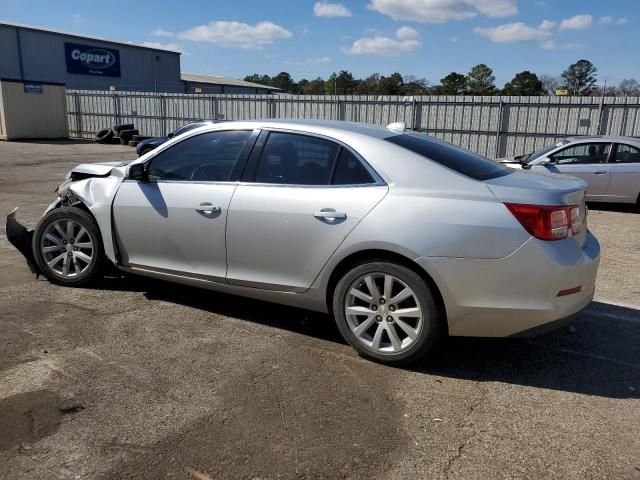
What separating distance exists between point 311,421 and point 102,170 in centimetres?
323

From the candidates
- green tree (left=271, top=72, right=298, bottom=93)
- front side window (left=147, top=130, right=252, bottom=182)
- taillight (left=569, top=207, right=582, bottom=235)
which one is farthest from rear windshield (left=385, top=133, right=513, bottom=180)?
green tree (left=271, top=72, right=298, bottom=93)

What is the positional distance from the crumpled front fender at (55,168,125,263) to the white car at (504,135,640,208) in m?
7.93

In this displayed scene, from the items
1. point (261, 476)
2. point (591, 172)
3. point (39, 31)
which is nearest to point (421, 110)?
point (591, 172)

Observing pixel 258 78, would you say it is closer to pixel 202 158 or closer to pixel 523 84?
pixel 523 84

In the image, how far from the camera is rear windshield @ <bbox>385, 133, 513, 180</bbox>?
151 inches

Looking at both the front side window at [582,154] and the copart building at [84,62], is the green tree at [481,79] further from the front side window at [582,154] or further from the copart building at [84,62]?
the front side window at [582,154]

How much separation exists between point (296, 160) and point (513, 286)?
1749 millimetres

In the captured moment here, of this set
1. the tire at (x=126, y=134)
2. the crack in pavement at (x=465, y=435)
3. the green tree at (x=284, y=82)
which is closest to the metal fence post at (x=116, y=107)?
the tire at (x=126, y=134)

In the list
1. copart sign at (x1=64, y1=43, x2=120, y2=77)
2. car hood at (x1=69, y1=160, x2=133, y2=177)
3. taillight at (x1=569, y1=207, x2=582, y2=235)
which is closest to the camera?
taillight at (x1=569, y1=207, x2=582, y2=235)

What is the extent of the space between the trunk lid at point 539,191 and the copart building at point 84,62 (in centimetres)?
3318

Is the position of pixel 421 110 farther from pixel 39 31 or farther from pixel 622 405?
pixel 39 31

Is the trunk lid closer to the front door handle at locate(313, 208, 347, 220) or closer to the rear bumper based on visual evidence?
the rear bumper

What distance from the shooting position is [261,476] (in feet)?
8.62

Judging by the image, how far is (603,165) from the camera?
35.6ft
